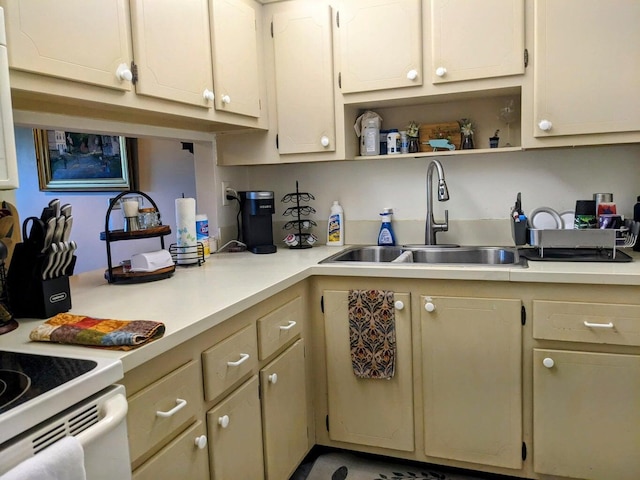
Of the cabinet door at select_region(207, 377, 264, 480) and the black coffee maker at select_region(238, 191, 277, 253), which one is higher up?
the black coffee maker at select_region(238, 191, 277, 253)

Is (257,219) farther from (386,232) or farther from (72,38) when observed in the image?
(72,38)

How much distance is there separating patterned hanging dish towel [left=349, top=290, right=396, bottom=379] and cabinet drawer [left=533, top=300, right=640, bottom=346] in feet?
1.72

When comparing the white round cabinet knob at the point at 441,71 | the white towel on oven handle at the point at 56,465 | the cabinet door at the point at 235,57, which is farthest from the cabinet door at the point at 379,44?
the white towel on oven handle at the point at 56,465

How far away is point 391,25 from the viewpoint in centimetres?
220

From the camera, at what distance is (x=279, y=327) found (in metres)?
1.80

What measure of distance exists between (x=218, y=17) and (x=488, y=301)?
1.52m

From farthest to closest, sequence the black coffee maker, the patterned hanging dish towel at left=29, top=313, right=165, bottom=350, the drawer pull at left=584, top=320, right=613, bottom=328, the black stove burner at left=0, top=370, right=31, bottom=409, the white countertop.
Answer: the black coffee maker < the drawer pull at left=584, top=320, right=613, bottom=328 < the white countertop < the patterned hanging dish towel at left=29, top=313, right=165, bottom=350 < the black stove burner at left=0, top=370, right=31, bottom=409

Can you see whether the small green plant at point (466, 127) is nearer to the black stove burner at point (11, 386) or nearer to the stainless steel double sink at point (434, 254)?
the stainless steel double sink at point (434, 254)

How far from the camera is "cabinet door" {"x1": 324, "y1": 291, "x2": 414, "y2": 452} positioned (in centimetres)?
203

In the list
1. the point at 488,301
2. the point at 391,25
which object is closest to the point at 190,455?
the point at 488,301

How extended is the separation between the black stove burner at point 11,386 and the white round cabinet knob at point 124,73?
940 millimetres

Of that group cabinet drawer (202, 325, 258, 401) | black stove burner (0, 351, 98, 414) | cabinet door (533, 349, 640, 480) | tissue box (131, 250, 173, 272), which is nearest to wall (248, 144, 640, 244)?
cabinet door (533, 349, 640, 480)

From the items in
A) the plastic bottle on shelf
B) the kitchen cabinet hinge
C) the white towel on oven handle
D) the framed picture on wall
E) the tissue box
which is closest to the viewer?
the white towel on oven handle

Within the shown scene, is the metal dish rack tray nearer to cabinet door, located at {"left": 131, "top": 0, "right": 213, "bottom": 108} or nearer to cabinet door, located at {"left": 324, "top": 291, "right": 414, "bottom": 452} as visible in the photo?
cabinet door, located at {"left": 324, "top": 291, "right": 414, "bottom": 452}
